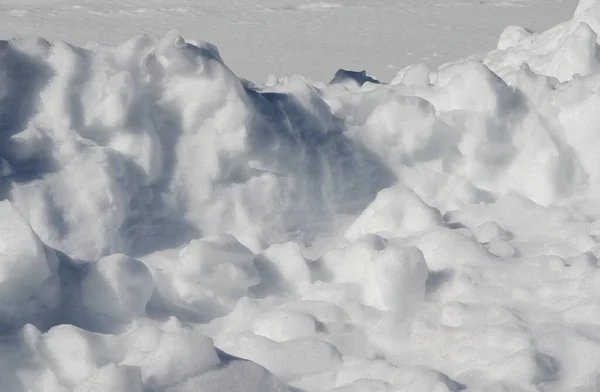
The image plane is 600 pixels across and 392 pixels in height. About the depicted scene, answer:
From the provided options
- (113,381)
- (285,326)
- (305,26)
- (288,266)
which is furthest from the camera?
(305,26)

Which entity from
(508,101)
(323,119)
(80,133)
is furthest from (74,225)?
(508,101)

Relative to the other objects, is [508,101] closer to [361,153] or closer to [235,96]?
[361,153]

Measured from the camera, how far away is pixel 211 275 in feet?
4.78

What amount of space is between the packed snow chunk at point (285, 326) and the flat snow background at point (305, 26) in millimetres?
2036

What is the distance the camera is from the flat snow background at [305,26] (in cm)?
370

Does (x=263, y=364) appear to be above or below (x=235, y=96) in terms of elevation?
below

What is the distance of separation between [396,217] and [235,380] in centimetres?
64

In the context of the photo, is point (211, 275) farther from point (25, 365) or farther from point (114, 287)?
point (25, 365)

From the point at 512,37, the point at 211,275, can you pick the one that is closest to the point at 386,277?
the point at 211,275

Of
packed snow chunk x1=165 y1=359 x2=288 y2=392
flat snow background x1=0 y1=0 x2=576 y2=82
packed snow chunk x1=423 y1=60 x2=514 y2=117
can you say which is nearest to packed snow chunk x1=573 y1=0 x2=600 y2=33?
flat snow background x1=0 y1=0 x2=576 y2=82

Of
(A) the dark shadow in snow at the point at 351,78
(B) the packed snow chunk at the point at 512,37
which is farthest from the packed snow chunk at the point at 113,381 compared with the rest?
(B) the packed snow chunk at the point at 512,37

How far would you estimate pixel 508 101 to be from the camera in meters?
1.92

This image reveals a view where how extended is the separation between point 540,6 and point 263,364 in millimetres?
4090

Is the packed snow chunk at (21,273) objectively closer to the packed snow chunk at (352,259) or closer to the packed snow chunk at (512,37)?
the packed snow chunk at (352,259)
